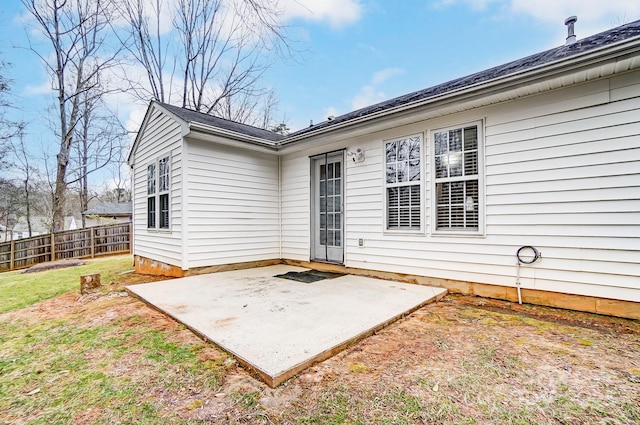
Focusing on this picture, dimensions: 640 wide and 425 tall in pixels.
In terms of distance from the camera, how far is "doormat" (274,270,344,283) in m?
4.99

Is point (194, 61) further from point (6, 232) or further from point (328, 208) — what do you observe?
point (6, 232)

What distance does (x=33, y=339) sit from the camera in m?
2.98

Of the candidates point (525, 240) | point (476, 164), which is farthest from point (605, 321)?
point (476, 164)

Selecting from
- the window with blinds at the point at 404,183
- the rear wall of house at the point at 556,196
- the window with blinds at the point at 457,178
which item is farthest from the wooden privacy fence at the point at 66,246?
the window with blinds at the point at 457,178

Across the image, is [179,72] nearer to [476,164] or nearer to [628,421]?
[476,164]

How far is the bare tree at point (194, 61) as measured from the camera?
12711 mm

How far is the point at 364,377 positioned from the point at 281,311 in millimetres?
1448

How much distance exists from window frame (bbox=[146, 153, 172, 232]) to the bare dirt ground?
3730mm

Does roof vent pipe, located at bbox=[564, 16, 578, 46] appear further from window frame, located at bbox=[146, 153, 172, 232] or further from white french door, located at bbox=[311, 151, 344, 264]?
window frame, located at bbox=[146, 153, 172, 232]

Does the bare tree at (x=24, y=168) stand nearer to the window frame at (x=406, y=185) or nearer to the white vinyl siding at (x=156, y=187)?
the white vinyl siding at (x=156, y=187)

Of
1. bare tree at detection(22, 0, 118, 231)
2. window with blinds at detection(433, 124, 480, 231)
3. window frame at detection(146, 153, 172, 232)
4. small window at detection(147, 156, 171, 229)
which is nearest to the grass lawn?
window with blinds at detection(433, 124, 480, 231)

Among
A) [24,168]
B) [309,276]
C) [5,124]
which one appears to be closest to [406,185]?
[309,276]

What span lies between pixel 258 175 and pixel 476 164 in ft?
14.4

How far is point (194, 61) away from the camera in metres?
14.4
